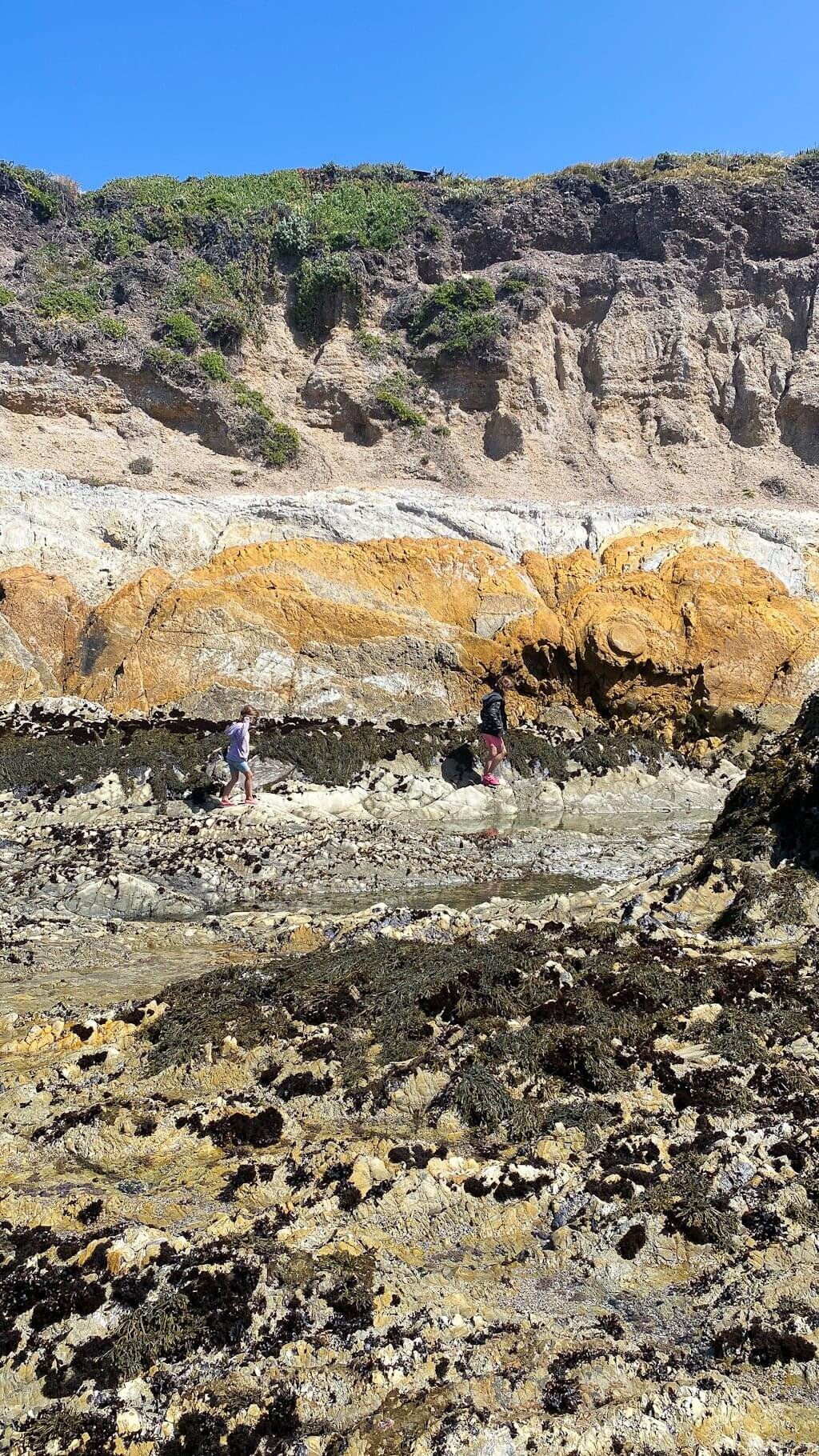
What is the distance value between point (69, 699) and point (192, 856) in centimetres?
788

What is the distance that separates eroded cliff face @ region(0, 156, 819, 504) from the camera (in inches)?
1251

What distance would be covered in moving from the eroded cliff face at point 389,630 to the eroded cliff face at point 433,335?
785 centimetres

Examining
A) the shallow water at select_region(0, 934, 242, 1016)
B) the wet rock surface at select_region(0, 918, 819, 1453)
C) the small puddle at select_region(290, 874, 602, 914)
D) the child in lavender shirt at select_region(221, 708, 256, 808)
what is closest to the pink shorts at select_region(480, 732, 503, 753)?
the small puddle at select_region(290, 874, 602, 914)

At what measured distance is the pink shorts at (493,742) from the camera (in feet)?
61.1

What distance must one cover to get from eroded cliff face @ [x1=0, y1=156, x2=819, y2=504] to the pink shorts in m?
15.3

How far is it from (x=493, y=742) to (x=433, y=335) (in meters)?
23.0

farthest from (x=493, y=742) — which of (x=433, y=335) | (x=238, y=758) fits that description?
(x=433, y=335)

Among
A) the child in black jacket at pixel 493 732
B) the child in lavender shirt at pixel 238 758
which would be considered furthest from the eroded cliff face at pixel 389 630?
the child in lavender shirt at pixel 238 758

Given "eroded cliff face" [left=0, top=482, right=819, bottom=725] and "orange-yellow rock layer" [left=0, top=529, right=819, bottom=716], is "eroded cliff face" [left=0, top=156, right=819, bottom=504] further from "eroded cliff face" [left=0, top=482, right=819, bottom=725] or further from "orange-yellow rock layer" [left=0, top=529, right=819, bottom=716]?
"orange-yellow rock layer" [left=0, top=529, right=819, bottom=716]

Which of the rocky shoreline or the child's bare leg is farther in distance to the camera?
the child's bare leg

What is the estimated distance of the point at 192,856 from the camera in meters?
14.3

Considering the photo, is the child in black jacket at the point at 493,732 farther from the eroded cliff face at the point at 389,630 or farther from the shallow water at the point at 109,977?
the shallow water at the point at 109,977

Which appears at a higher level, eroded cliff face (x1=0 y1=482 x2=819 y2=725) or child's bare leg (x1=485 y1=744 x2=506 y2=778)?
eroded cliff face (x1=0 y1=482 x2=819 y2=725)

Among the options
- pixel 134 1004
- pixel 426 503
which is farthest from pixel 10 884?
pixel 426 503
